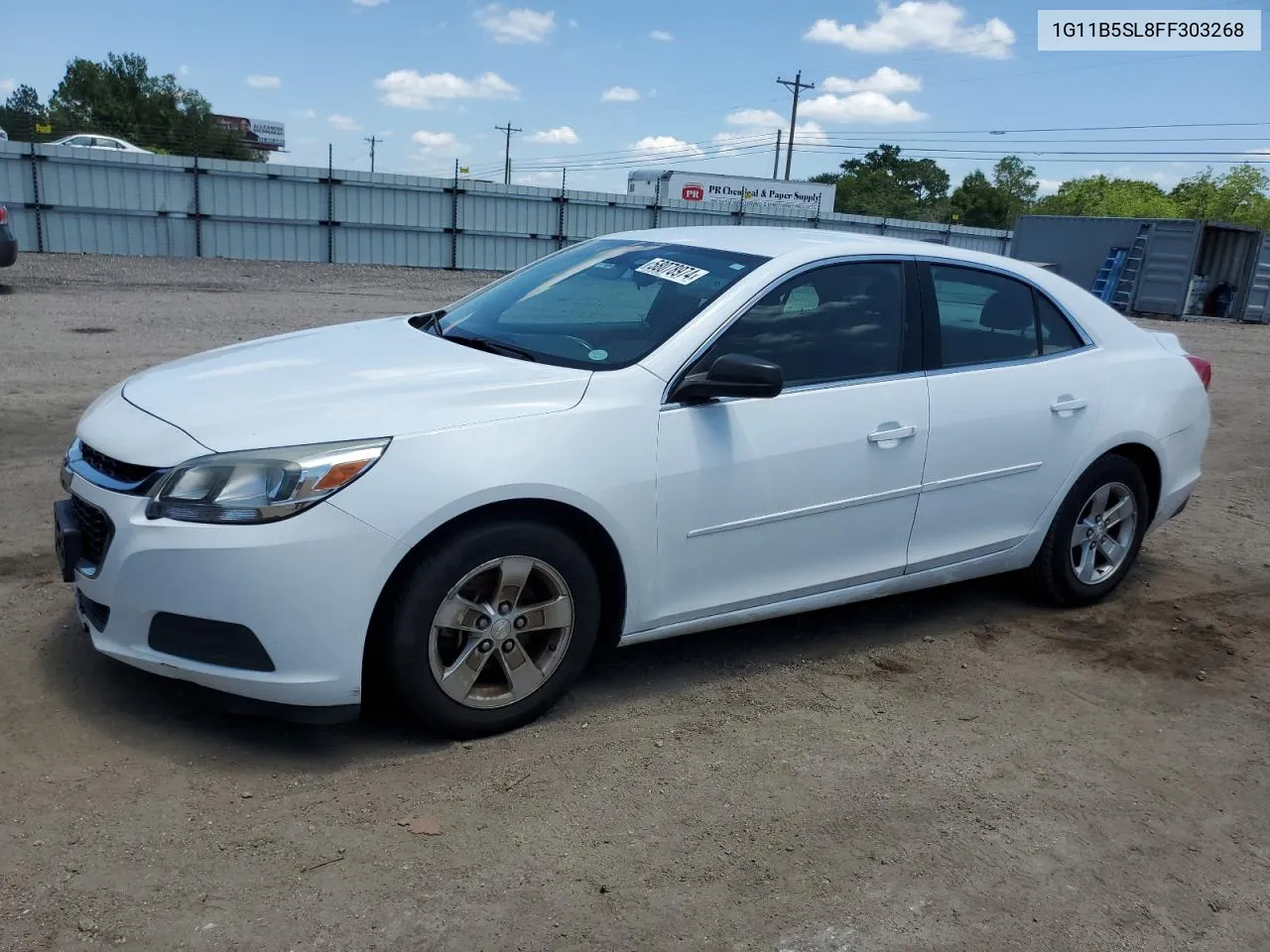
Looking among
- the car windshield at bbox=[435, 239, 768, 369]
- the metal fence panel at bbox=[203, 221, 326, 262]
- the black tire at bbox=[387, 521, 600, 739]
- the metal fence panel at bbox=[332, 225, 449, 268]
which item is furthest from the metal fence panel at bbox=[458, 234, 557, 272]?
the black tire at bbox=[387, 521, 600, 739]

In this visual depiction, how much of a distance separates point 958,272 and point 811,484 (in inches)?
51.4

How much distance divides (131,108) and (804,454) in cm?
8420

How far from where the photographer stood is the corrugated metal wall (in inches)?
842

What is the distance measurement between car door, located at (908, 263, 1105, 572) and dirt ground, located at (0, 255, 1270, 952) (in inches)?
21.3

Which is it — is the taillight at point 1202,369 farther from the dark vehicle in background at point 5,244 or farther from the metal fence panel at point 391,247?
the metal fence panel at point 391,247

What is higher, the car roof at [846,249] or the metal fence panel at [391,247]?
the car roof at [846,249]

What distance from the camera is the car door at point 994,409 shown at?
4.44 m

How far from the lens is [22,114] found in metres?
64.5

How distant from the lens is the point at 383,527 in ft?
10.4

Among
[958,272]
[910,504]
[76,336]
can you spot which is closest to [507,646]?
[910,504]

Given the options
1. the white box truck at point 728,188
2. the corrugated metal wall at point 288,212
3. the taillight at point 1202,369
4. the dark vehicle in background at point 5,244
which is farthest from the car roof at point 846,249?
the white box truck at point 728,188

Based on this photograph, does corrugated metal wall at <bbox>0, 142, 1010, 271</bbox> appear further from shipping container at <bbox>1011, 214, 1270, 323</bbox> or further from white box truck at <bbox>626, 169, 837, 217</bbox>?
white box truck at <bbox>626, 169, 837, 217</bbox>

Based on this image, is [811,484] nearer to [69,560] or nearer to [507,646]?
[507,646]

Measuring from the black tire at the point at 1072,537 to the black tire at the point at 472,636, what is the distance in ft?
7.82
